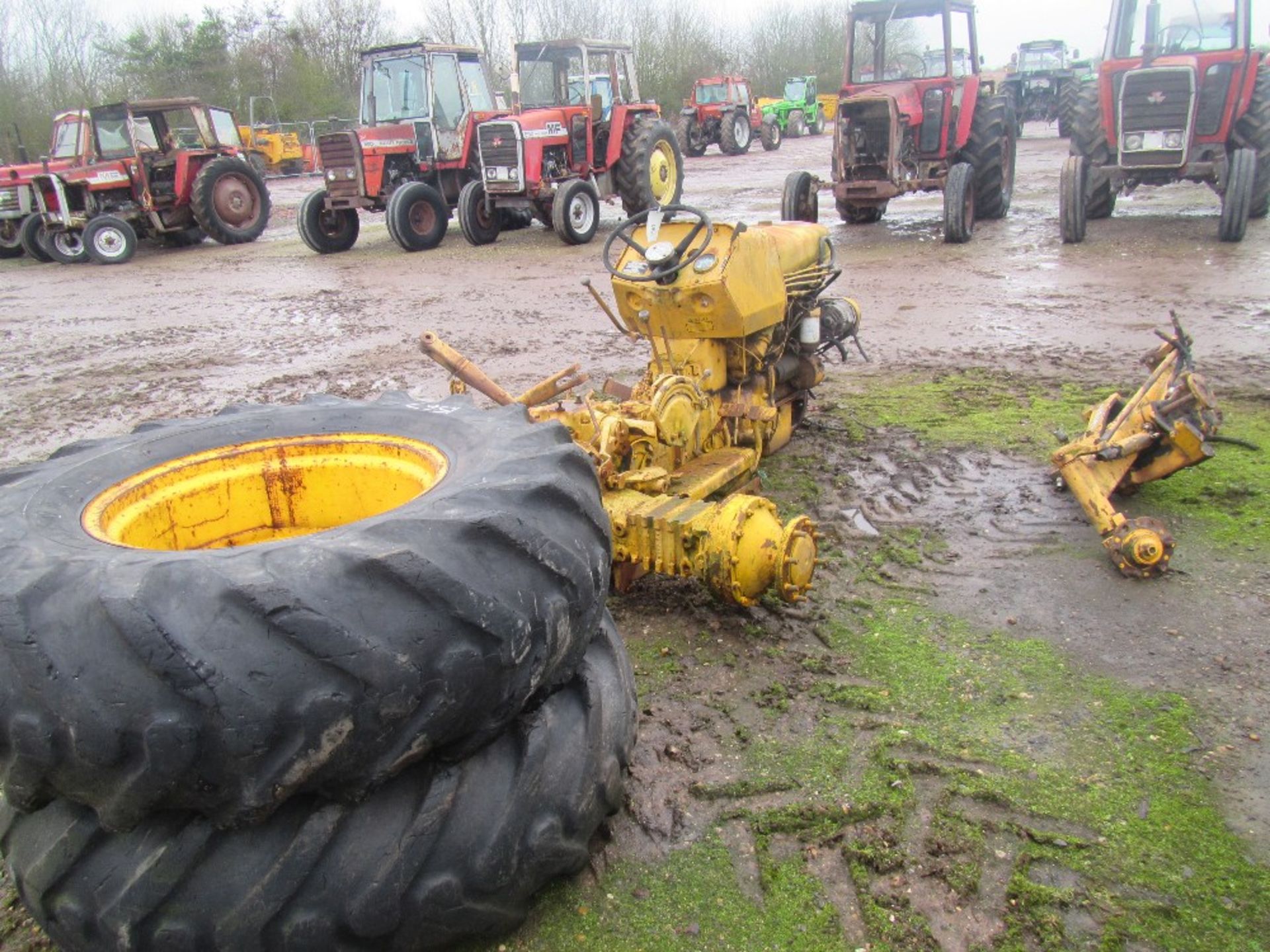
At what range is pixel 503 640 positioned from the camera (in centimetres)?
178

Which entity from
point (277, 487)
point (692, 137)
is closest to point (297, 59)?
point (692, 137)

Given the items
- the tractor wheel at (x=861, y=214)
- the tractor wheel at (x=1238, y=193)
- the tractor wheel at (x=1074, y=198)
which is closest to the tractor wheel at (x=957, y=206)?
the tractor wheel at (x=1074, y=198)

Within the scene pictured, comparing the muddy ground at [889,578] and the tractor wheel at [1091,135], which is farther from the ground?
the tractor wheel at [1091,135]

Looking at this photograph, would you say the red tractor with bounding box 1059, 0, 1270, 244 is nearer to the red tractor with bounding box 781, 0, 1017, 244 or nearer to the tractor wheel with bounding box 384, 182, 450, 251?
the red tractor with bounding box 781, 0, 1017, 244

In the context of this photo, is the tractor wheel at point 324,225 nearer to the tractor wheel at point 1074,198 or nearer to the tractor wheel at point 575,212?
the tractor wheel at point 575,212

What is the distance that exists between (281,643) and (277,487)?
3.72ft

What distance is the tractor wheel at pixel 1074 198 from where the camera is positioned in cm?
951

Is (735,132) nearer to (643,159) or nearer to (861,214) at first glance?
(643,159)

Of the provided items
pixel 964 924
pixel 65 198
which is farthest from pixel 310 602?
pixel 65 198

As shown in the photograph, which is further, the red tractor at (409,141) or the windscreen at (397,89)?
A: the windscreen at (397,89)

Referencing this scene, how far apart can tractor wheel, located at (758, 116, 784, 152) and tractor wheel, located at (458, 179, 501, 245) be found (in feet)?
58.8

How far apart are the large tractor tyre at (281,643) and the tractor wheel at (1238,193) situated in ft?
30.7

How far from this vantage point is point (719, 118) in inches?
1105

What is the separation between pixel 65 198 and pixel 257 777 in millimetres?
15088
